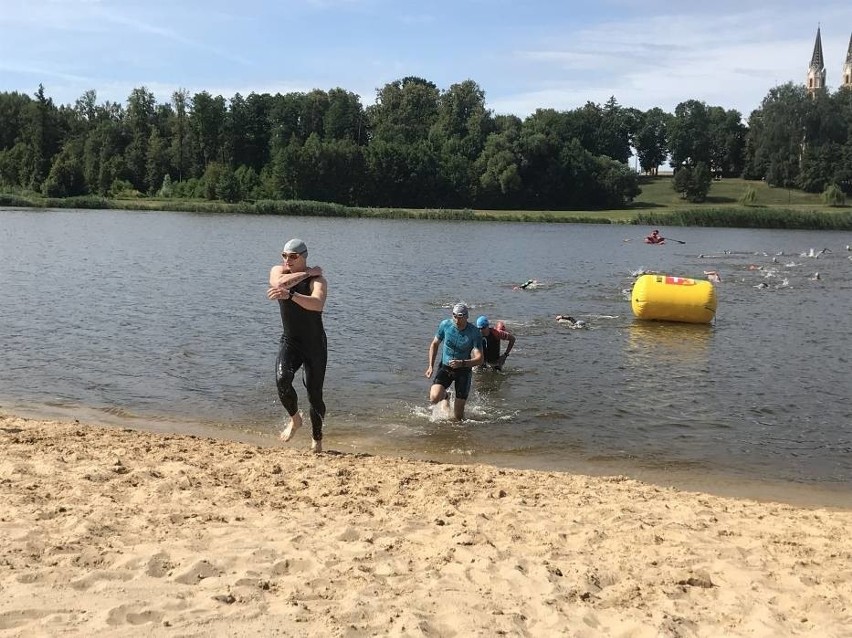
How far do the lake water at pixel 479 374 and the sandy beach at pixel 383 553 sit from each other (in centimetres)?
227

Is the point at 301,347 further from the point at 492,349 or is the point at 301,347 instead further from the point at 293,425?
the point at 492,349

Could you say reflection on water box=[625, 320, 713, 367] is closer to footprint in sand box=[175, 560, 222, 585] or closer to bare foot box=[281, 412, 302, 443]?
bare foot box=[281, 412, 302, 443]

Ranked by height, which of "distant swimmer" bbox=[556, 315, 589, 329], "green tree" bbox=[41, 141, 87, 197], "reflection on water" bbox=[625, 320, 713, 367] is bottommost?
"reflection on water" bbox=[625, 320, 713, 367]

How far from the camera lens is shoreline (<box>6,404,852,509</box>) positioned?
9281mm

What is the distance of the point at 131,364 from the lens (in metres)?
15.0

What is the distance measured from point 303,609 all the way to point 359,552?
102 centimetres

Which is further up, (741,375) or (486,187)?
(486,187)

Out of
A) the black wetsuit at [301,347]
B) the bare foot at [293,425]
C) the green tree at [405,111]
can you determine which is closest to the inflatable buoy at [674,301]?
the bare foot at [293,425]

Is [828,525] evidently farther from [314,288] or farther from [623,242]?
[623,242]

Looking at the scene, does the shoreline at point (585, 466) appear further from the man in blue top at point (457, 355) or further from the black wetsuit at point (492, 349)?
the black wetsuit at point (492, 349)

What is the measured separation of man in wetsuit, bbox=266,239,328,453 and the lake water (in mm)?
1688

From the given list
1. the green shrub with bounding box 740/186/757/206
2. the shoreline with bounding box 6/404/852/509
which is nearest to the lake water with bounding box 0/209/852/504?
the shoreline with bounding box 6/404/852/509

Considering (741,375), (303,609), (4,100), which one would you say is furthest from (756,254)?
(4,100)

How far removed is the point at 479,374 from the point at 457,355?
11.5ft
